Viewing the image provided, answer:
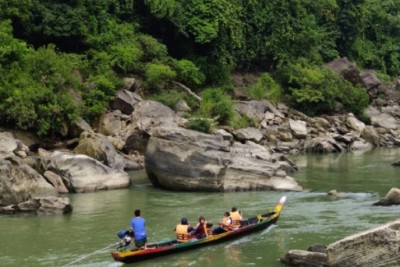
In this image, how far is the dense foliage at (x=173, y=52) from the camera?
32.8 metres

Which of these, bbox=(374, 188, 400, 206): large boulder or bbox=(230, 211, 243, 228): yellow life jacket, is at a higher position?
bbox=(374, 188, 400, 206): large boulder

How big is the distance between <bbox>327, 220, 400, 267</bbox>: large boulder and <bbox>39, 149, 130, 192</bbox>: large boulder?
14934mm

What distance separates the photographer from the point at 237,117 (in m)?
41.2

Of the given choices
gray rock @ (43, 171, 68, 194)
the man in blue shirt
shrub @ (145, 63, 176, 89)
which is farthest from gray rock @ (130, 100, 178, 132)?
the man in blue shirt

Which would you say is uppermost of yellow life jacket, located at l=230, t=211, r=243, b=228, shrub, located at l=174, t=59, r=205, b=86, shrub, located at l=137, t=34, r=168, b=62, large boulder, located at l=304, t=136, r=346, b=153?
shrub, located at l=137, t=34, r=168, b=62

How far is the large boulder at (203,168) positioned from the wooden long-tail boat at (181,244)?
6.28 m

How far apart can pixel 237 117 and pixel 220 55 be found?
25.4 ft

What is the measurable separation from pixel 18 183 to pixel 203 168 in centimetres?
766

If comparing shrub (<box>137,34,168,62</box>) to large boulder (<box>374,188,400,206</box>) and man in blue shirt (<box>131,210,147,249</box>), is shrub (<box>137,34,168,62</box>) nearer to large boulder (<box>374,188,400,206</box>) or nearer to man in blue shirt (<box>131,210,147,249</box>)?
large boulder (<box>374,188,400,206</box>)

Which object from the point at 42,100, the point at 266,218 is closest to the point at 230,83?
the point at 42,100

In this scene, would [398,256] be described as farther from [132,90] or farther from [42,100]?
[132,90]

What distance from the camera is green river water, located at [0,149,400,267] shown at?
15.9m

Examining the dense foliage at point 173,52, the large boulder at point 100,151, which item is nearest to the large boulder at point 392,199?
the large boulder at point 100,151

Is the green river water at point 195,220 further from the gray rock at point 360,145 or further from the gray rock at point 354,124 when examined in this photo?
the gray rock at point 354,124
